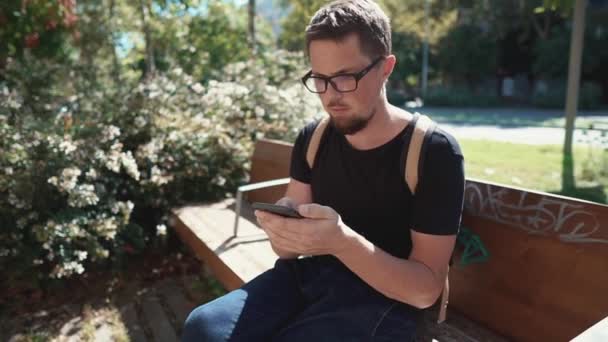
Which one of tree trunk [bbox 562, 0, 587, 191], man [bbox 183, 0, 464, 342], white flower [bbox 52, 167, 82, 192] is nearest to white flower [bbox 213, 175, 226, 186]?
white flower [bbox 52, 167, 82, 192]

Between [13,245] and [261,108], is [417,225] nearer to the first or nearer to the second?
[13,245]

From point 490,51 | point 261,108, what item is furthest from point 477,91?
point 261,108

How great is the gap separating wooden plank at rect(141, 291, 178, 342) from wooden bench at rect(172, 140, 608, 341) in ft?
6.12

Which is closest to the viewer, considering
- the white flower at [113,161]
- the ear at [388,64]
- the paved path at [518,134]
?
the ear at [388,64]

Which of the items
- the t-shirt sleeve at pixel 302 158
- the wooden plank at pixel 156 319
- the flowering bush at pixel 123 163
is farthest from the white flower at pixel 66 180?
the t-shirt sleeve at pixel 302 158

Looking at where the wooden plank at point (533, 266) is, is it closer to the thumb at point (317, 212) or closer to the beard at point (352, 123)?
the beard at point (352, 123)

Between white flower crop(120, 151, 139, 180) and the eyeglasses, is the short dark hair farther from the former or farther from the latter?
white flower crop(120, 151, 139, 180)

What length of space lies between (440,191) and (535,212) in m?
0.55

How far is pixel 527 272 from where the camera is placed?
5.87 ft

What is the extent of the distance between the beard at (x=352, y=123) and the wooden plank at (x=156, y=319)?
6.69 feet

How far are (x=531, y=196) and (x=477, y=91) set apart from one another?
104 feet

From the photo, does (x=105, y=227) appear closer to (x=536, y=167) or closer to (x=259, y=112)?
(x=259, y=112)

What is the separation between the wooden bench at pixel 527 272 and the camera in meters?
1.60

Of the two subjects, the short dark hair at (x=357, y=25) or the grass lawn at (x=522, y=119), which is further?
the grass lawn at (x=522, y=119)
